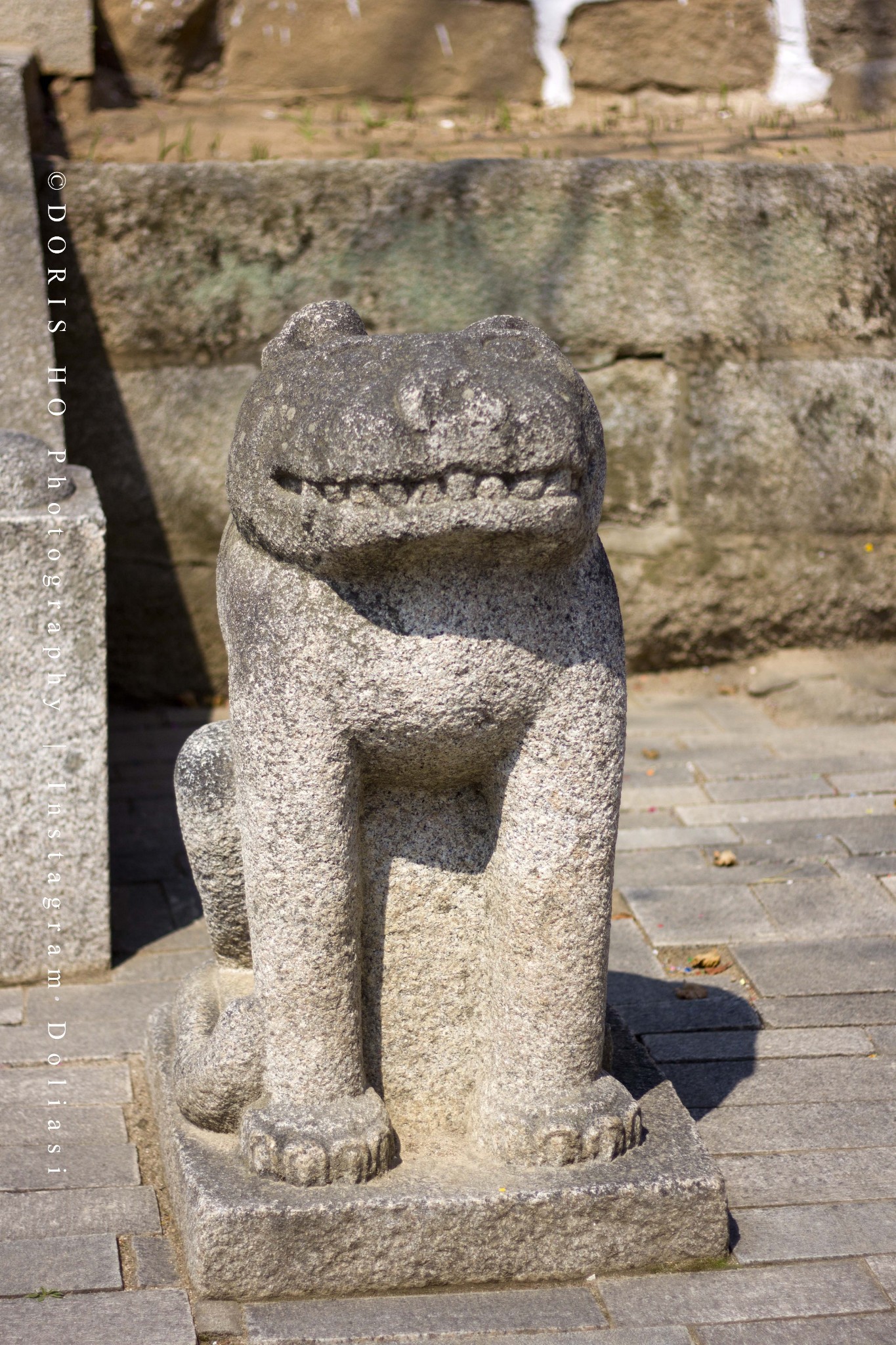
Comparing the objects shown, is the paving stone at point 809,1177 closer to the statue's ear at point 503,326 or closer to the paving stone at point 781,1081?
the paving stone at point 781,1081

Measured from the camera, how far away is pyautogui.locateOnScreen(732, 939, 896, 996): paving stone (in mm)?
3166

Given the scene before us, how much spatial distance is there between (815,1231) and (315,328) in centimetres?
165

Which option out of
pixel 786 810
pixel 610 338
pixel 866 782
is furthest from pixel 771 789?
pixel 610 338

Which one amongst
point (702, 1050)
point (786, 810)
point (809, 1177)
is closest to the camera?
point (809, 1177)

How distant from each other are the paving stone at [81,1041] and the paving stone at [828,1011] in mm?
1354

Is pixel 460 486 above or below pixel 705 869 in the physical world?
above

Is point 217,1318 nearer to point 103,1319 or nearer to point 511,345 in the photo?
point 103,1319

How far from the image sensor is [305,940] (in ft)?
6.75

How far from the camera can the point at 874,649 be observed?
5273 mm

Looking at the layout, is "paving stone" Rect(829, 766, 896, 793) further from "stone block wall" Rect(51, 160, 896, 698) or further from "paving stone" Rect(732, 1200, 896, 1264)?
"paving stone" Rect(732, 1200, 896, 1264)

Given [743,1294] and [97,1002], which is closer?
[743,1294]

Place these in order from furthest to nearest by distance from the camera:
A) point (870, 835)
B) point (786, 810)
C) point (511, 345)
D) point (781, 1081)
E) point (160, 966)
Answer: point (786, 810), point (870, 835), point (160, 966), point (781, 1081), point (511, 345)

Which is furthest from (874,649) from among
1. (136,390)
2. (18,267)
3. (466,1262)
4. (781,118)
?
(466,1262)

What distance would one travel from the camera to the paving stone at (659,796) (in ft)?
13.9
